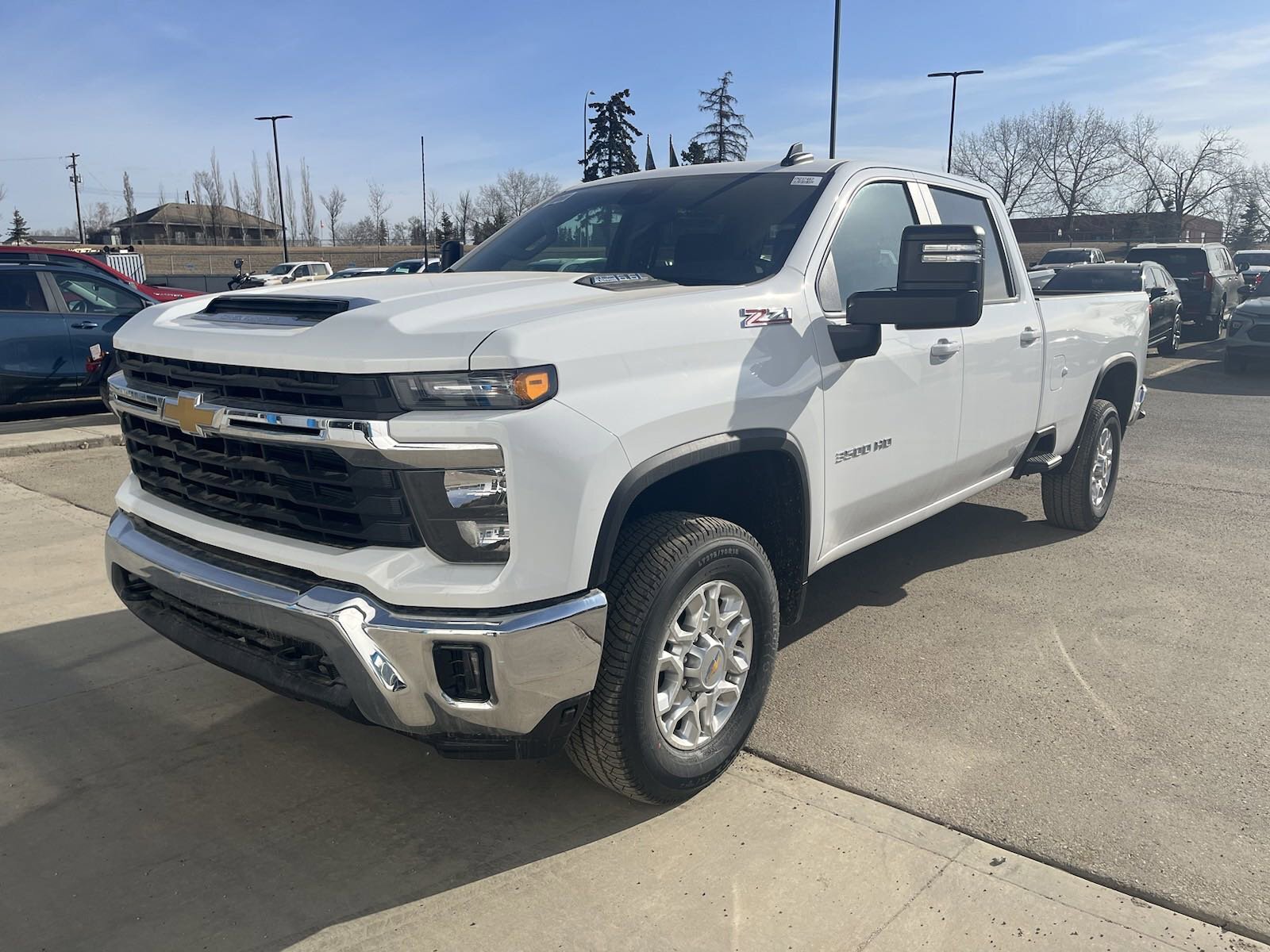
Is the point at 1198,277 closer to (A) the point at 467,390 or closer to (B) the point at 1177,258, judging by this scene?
(B) the point at 1177,258

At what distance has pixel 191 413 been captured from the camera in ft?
9.58

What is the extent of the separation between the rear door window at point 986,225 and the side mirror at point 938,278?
1348mm

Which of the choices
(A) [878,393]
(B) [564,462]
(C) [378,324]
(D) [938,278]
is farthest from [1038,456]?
(C) [378,324]

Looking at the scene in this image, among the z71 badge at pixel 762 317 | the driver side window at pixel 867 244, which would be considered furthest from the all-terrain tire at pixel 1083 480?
the z71 badge at pixel 762 317

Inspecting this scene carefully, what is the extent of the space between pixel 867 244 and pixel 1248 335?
1351 centimetres

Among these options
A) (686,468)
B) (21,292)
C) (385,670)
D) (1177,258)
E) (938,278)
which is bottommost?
(385,670)

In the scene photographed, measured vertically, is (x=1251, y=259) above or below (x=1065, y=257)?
below

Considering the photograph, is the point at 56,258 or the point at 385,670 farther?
the point at 56,258

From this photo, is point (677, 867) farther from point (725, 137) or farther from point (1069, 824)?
point (725, 137)

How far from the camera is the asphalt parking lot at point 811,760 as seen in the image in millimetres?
2791

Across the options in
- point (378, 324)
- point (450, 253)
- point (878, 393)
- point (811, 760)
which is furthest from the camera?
point (450, 253)

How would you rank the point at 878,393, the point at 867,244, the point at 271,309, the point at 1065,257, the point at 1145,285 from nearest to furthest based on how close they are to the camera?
the point at 271,309 → the point at 878,393 → the point at 867,244 → the point at 1145,285 → the point at 1065,257

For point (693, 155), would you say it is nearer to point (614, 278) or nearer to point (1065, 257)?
point (1065, 257)

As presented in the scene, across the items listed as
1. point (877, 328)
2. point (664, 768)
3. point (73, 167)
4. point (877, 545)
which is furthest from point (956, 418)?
point (73, 167)
